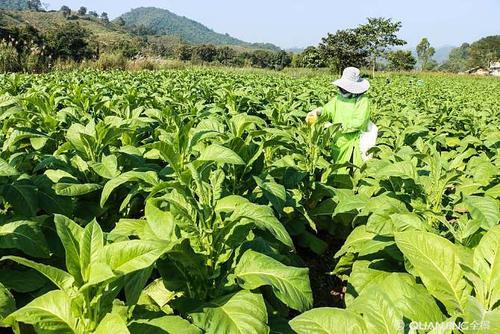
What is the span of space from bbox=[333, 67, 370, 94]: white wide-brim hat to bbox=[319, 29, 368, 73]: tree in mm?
42031

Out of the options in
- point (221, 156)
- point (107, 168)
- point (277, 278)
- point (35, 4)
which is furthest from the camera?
point (35, 4)

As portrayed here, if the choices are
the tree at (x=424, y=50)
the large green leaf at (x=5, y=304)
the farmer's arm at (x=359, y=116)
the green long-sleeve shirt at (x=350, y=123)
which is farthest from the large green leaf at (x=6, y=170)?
the tree at (x=424, y=50)

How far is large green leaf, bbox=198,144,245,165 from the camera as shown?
7.67 feet

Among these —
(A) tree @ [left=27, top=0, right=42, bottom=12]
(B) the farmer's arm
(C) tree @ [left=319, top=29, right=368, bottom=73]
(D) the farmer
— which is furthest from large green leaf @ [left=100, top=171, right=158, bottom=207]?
(A) tree @ [left=27, top=0, right=42, bottom=12]

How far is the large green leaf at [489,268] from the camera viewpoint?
5.69ft

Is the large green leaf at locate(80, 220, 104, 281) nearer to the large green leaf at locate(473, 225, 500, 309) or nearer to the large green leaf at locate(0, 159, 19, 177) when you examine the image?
the large green leaf at locate(0, 159, 19, 177)

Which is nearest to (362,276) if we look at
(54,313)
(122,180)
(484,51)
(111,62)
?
(122,180)

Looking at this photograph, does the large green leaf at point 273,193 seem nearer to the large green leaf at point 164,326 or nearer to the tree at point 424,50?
the large green leaf at point 164,326

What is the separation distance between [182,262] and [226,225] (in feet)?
0.99

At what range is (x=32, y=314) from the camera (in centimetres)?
166

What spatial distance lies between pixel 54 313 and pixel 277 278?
3.36 ft

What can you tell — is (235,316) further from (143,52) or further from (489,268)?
(143,52)

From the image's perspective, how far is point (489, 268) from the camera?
181 cm

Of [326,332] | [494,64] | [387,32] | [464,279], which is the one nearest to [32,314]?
[326,332]
